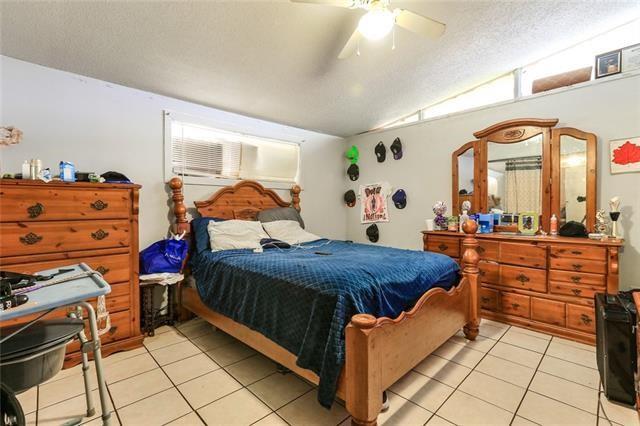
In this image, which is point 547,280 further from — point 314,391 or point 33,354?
point 33,354

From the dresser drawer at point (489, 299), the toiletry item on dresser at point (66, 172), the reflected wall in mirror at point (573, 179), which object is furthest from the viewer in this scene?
the dresser drawer at point (489, 299)

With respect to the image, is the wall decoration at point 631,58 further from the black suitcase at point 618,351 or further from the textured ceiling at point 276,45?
the black suitcase at point 618,351

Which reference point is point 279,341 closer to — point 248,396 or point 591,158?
point 248,396

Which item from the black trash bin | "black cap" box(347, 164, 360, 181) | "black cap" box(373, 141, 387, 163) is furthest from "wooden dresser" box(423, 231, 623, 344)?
the black trash bin

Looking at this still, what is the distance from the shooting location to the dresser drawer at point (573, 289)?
2330mm

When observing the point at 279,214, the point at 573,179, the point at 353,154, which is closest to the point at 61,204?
the point at 279,214

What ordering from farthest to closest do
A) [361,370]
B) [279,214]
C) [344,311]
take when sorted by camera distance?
[279,214], [344,311], [361,370]

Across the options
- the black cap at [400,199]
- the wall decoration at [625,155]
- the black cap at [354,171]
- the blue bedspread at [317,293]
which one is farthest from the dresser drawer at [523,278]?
the black cap at [354,171]

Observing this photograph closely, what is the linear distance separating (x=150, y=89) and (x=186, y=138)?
548mm

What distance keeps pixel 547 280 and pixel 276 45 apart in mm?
3107

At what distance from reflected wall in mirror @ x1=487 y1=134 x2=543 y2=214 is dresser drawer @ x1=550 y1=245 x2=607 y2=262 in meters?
0.56

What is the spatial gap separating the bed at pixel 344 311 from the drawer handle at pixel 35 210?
44.4 inches

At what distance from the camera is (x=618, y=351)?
59.9 inches

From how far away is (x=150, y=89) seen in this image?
2748 millimetres
